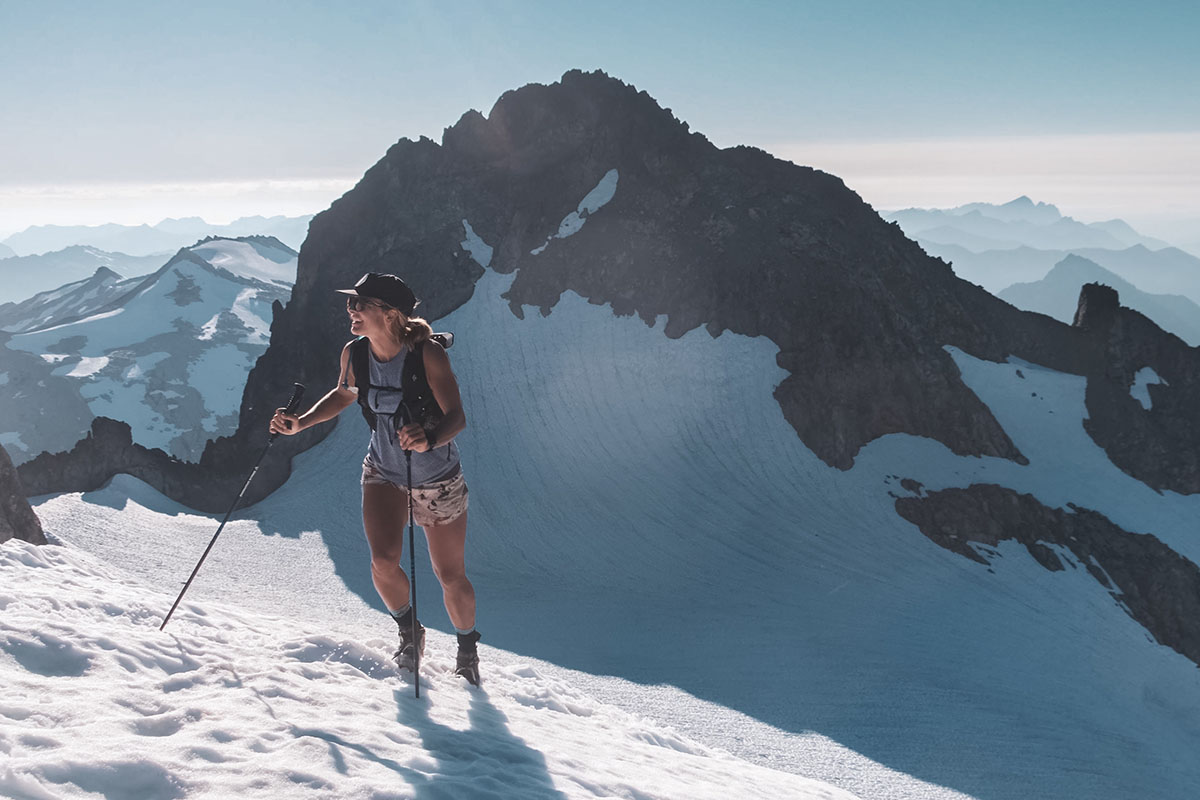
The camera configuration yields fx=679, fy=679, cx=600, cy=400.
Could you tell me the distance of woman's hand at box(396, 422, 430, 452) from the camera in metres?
5.79

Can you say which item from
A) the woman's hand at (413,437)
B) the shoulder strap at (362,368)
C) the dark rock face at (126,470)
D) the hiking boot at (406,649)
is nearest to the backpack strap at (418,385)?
the woman's hand at (413,437)

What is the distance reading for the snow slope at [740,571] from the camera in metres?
19.9

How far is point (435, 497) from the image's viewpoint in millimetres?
6492

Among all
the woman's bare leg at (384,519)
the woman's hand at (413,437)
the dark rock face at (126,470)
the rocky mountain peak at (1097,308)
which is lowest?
the dark rock face at (126,470)

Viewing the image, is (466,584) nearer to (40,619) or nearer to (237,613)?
(40,619)

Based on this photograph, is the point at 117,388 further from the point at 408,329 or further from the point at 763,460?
the point at 408,329

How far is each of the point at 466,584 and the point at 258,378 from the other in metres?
48.8

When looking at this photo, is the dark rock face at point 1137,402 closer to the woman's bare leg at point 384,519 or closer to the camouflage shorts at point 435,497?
the camouflage shorts at point 435,497

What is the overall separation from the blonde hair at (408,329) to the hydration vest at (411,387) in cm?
9

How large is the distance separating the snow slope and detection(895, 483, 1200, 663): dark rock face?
3.49 ft

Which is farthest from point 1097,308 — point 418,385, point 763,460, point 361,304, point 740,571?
point 361,304

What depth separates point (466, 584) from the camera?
7262mm

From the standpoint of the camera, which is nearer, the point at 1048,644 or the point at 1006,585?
the point at 1048,644

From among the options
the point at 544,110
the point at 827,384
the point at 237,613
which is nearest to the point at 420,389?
the point at 237,613
